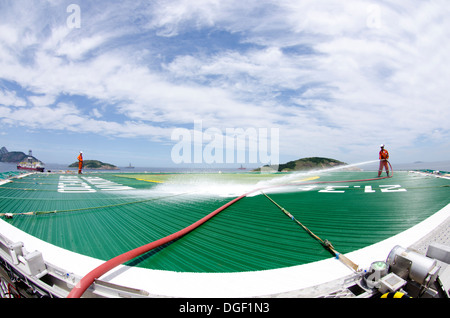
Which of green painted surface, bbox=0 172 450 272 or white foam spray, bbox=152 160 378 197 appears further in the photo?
white foam spray, bbox=152 160 378 197

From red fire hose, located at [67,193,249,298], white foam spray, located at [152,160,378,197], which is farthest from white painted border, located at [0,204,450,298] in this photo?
white foam spray, located at [152,160,378,197]

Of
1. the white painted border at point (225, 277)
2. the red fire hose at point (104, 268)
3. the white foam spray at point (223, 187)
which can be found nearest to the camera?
the red fire hose at point (104, 268)

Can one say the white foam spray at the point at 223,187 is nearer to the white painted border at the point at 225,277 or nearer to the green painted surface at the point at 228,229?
the green painted surface at the point at 228,229

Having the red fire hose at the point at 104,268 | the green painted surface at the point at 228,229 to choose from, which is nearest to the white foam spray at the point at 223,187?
the green painted surface at the point at 228,229

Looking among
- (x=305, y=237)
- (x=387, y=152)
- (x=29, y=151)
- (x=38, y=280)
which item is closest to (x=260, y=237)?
(x=305, y=237)

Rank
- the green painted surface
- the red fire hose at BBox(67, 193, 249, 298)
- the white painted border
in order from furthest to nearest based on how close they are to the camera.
→ 1. the green painted surface
2. the white painted border
3. the red fire hose at BBox(67, 193, 249, 298)

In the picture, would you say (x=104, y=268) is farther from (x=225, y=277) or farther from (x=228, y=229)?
(x=228, y=229)

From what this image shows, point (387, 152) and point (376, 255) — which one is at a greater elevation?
point (387, 152)

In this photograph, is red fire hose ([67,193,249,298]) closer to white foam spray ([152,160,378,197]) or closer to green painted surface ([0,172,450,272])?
green painted surface ([0,172,450,272])

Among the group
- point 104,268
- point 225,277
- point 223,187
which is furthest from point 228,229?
point 223,187

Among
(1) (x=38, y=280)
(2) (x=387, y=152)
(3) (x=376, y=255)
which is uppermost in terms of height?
(2) (x=387, y=152)

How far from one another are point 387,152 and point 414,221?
545 inches
